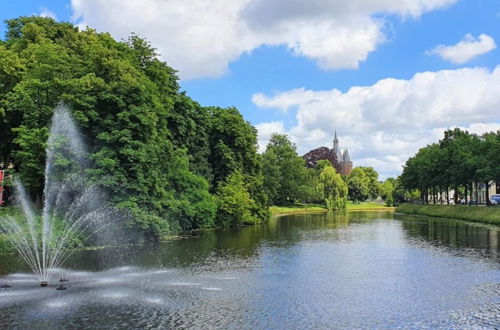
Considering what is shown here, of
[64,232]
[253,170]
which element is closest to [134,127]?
[64,232]

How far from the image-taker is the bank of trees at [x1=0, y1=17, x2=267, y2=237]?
42.6 m

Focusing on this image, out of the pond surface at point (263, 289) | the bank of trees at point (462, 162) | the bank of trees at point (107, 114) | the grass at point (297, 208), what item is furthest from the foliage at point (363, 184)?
the pond surface at point (263, 289)

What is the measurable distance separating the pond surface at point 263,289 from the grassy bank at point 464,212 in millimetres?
28284

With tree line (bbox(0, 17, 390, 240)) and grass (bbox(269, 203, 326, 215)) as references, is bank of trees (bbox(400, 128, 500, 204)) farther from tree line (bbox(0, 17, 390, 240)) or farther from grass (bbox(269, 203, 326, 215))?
tree line (bbox(0, 17, 390, 240))

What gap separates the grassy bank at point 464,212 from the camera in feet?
221

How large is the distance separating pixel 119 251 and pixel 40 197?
13.9 meters

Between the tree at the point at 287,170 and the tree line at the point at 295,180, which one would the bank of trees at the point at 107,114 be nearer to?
the tree line at the point at 295,180

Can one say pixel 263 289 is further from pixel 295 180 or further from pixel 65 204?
pixel 295 180

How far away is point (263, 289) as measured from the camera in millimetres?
25297

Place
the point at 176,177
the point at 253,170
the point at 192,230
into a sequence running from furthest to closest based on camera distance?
the point at 253,170, the point at 192,230, the point at 176,177

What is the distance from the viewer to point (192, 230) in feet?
198

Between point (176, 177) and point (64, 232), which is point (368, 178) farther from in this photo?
point (64, 232)

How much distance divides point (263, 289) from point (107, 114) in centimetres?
2612

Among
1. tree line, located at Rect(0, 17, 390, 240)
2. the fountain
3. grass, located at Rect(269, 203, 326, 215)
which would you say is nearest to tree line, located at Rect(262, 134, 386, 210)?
grass, located at Rect(269, 203, 326, 215)
